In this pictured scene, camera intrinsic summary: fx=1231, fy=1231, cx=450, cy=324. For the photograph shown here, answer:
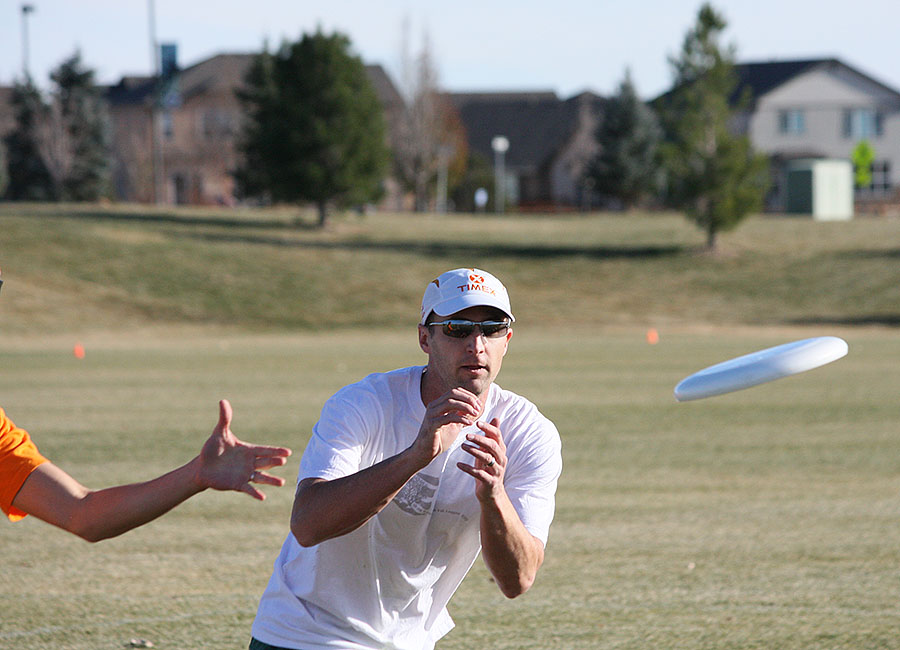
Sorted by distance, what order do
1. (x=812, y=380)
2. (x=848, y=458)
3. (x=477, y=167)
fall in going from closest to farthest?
(x=848, y=458), (x=812, y=380), (x=477, y=167)

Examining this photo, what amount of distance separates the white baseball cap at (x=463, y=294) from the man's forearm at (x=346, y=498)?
23.4 inches

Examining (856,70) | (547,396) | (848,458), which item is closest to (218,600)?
(848,458)

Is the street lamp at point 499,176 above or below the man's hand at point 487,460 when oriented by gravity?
above

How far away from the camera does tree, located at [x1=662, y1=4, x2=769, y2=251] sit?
46281 millimetres

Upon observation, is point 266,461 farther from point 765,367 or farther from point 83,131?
point 83,131

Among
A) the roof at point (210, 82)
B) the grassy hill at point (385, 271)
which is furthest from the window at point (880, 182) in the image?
the roof at point (210, 82)

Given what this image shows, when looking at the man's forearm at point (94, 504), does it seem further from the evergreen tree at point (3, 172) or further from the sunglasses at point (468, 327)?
the evergreen tree at point (3, 172)

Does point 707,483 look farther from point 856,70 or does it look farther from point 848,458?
point 856,70

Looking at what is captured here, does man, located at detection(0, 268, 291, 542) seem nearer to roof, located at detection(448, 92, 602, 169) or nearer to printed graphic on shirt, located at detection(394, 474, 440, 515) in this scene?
printed graphic on shirt, located at detection(394, 474, 440, 515)

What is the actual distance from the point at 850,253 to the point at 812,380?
99.2ft

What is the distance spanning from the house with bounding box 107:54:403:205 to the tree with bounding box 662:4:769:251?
42633 millimetres

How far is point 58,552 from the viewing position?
8.88 meters

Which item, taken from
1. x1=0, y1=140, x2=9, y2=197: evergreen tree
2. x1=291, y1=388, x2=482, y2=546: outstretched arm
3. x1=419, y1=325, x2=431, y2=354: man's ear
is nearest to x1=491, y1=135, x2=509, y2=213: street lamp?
x1=0, y1=140, x2=9, y2=197: evergreen tree

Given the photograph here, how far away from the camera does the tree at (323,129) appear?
5081 cm
